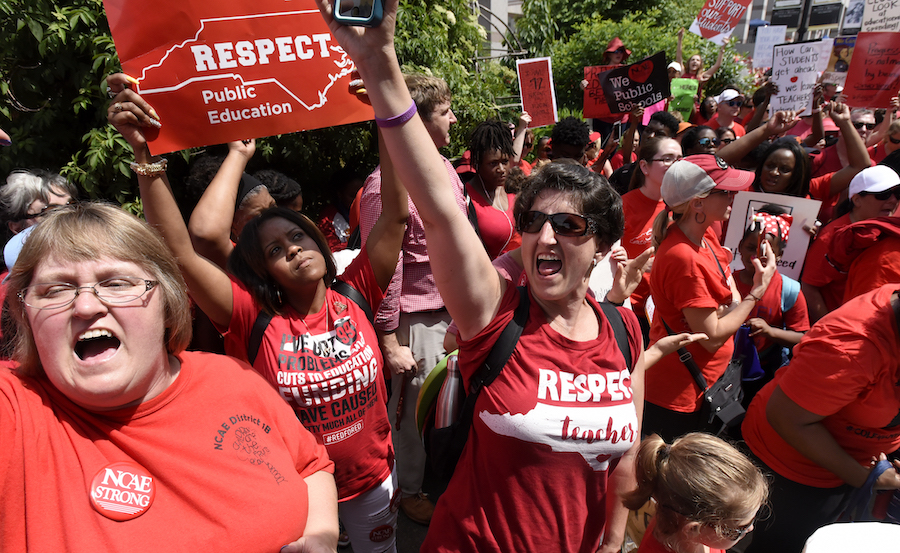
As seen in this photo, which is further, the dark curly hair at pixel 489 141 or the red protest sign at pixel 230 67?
the dark curly hair at pixel 489 141

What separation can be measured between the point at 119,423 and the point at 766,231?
12.0 feet

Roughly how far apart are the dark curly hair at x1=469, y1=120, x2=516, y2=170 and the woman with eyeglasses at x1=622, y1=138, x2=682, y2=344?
3.28 ft

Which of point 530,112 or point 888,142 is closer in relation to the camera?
point 888,142

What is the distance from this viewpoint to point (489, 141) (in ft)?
13.5

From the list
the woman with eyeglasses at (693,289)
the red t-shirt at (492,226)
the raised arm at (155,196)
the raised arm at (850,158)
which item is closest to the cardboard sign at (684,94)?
the raised arm at (850,158)

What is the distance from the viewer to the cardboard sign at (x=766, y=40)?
9.94 meters

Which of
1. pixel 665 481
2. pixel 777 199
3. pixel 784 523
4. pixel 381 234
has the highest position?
pixel 381 234

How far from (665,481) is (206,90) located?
7.01ft

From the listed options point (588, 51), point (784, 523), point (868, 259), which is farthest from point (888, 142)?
point (588, 51)

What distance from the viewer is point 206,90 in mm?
2033

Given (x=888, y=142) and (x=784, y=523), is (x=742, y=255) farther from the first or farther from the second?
(x=888, y=142)

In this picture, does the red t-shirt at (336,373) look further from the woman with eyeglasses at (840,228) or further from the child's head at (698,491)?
the woman with eyeglasses at (840,228)

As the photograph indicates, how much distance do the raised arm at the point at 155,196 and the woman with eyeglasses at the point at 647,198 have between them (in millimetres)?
2965

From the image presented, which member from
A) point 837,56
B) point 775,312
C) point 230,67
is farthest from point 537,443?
point 837,56
